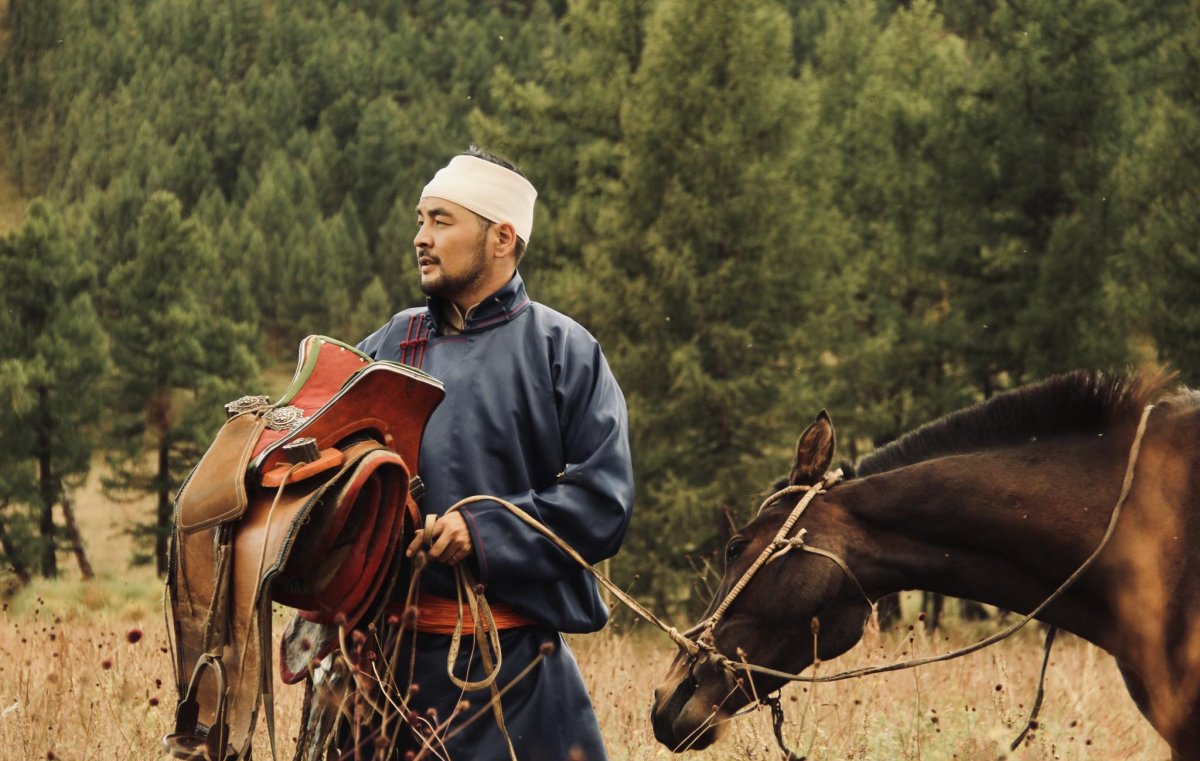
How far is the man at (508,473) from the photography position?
3.01m

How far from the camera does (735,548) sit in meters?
3.18

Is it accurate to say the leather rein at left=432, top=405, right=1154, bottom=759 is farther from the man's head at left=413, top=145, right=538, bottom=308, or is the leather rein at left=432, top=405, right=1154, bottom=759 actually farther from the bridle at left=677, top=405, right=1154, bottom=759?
the man's head at left=413, top=145, right=538, bottom=308

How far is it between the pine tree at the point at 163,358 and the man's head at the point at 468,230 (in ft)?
89.0

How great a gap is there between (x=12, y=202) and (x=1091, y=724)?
6269 centimetres

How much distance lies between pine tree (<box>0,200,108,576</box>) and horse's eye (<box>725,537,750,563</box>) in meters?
26.1

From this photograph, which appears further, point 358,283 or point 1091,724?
point 358,283

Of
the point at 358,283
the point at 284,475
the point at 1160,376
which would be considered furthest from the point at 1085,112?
the point at 358,283

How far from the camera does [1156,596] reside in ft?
9.56

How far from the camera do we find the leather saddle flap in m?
2.67

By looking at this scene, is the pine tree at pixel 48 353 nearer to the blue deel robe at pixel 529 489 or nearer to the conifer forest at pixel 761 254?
the conifer forest at pixel 761 254

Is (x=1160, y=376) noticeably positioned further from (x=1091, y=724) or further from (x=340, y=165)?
(x=340, y=165)

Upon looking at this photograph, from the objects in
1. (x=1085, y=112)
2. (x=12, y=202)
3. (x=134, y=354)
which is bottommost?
(x=12, y=202)

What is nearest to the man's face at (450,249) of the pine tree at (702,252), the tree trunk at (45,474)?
the pine tree at (702,252)

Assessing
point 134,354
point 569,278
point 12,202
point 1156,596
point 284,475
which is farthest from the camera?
point 12,202
